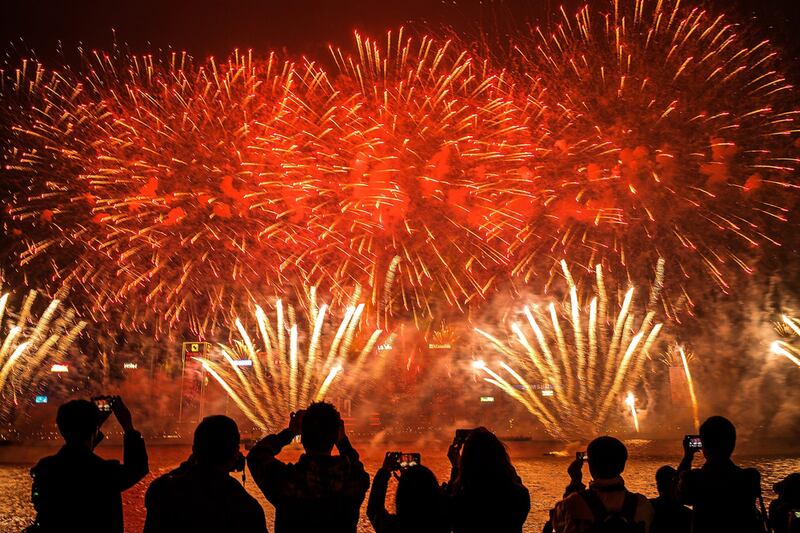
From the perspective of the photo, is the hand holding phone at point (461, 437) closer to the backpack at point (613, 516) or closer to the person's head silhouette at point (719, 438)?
the backpack at point (613, 516)

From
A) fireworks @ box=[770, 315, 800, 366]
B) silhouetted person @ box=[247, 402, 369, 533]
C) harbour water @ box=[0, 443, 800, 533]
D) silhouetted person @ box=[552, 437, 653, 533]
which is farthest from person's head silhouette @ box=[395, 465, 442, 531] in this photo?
fireworks @ box=[770, 315, 800, 366]

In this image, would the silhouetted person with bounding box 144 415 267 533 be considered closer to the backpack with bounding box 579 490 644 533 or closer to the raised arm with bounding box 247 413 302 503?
the raised arm with bounding box 247 413 302 503

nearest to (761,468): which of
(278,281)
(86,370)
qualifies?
(278,281)

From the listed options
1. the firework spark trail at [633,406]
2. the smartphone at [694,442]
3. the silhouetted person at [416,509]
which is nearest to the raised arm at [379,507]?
the silhouetted person at [416,509]

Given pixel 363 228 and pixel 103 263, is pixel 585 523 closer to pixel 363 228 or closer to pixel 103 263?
pixel 363 228

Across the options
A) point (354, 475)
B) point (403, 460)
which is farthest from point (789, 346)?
point (354, 475)

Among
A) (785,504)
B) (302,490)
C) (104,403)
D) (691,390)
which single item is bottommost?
(691,390)

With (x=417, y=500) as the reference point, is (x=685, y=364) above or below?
below

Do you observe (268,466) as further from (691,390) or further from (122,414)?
(691,390)

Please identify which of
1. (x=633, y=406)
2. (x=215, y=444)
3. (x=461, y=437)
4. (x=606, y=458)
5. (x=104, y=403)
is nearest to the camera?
(x=215, y=444)
